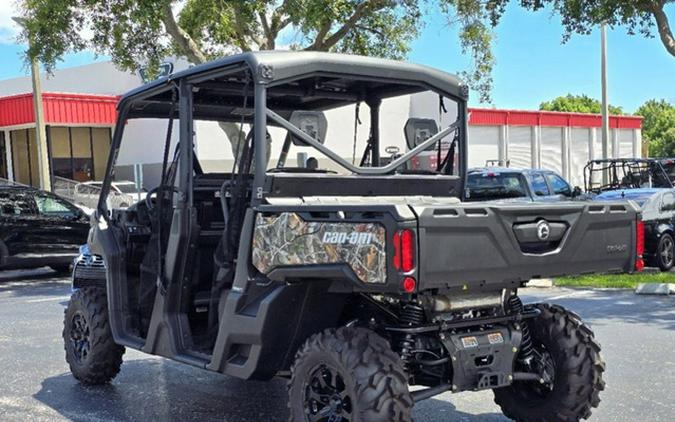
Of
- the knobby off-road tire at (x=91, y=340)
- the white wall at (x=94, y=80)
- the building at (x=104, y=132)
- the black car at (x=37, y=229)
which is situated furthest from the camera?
the white wall at (x=94, y=80)

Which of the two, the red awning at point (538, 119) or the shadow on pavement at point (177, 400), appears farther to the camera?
the red awning at point (538, 119)

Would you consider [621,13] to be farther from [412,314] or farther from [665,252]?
[412,314]

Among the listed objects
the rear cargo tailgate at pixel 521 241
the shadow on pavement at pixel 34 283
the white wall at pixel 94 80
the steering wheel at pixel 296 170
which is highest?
the white wall at pixel 94 80

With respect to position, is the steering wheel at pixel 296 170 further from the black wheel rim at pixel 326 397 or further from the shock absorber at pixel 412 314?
the black wheel rim at pixel 326 397

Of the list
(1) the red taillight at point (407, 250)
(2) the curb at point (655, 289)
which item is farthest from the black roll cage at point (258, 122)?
(2) the curb at point (655, 289)

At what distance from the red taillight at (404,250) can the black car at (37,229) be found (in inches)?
471

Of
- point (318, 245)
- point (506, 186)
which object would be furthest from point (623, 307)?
point (318, 245)

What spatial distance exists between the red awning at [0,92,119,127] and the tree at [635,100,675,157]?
178 feet

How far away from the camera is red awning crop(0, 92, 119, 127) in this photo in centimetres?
2936

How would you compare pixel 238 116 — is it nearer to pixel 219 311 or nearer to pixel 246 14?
pixel 219 311

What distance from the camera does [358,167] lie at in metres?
5.30

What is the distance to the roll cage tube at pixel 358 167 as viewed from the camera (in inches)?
198

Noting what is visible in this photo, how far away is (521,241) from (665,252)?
35.4 feet

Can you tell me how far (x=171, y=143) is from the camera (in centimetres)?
575
